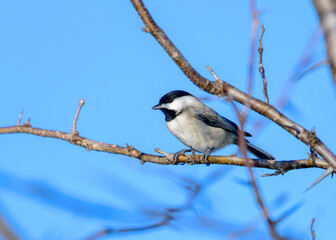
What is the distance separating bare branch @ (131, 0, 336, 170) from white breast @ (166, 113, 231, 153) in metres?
3.54

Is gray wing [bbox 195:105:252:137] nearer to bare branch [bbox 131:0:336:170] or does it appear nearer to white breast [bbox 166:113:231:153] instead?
white breast [bbox 166:113:231:153]

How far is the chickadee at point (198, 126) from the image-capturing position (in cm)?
620

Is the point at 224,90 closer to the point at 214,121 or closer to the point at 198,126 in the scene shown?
the point at 198,126

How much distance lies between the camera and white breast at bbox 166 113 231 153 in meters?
6.19

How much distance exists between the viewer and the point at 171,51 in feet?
8.09

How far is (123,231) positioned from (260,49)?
1.63m

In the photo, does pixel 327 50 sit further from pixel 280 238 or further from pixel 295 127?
pixel 295 127

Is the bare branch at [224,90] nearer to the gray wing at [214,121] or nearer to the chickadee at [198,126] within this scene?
the chickadee at [198,126]

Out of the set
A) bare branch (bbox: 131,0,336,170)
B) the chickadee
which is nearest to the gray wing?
the chickadee

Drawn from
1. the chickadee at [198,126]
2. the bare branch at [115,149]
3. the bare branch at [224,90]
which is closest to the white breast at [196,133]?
the chickadee at [198,126]

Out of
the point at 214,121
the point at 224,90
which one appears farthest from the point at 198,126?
the point at 224,90

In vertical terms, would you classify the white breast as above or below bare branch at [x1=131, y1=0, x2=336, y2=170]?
above

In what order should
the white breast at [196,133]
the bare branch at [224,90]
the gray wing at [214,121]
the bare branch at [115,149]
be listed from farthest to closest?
the gray wing at [214,121] < the white breast at [196,133] < the bare branch at [115,149] < the bare branch at [224,90]

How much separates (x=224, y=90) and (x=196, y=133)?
11.7 feet
